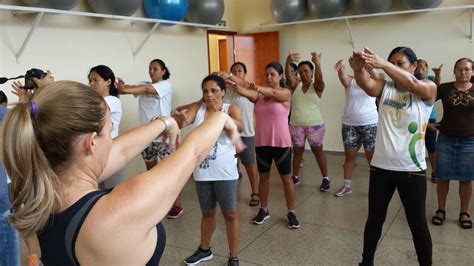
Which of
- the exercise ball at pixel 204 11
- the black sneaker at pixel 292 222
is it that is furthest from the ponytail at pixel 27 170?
the exercise ball at pixel 204 11

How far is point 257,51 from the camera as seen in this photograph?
21.4ft

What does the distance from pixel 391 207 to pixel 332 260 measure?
1.27 m

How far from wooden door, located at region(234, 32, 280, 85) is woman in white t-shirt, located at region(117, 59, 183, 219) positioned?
2.52 m

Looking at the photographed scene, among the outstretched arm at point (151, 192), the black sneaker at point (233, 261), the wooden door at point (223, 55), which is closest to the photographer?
the outstretched arm at point (151, 192)

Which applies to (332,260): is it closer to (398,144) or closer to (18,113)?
(398,144)

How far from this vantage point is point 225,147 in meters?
2.64

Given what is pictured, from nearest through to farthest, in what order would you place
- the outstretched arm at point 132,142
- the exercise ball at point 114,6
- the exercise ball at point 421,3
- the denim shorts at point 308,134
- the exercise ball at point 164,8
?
the outstretched arm at point 132,142 → the exercise ball at point 114,6 → the denim shorts at point 308,134 → the exercise ball at point 164,8 → the exercise ball at point 421,3

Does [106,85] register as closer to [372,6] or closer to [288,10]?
[288,10]

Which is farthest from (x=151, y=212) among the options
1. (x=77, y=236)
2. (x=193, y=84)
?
(x=193, y=84)

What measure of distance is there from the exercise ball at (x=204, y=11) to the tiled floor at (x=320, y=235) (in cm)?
244

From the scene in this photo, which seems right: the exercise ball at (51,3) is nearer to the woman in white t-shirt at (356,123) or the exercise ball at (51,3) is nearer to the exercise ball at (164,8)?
the exercise ball at (164,8)

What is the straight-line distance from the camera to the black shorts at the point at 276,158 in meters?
3.33

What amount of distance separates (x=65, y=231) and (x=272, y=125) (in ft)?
8.58

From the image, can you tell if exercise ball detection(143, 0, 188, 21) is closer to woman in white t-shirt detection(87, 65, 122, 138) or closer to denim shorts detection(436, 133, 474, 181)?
woman in white t-shirt detection(87, 65, 122, 138)
